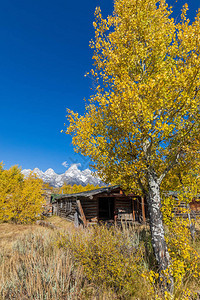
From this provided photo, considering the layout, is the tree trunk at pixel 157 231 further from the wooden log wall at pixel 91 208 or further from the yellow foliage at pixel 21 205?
the yellow foliage at pixel 21 205

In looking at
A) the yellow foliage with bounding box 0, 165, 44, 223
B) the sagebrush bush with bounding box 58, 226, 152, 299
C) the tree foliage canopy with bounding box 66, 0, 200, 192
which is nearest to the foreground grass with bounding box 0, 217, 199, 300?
the sagebrush bush with bounding box 58, 226, 152, 299

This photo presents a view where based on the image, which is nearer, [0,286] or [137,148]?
[0,286]

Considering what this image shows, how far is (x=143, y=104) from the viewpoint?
420 cm

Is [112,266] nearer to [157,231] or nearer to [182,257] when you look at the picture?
[157,231]

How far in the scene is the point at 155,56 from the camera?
5.50m

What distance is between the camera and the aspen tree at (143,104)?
176 inches

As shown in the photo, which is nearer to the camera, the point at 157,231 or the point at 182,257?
the point at 157,231

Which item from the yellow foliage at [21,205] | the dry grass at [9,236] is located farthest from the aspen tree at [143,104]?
the yellow foliage at [21,205]

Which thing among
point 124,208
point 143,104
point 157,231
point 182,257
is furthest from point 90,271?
point 124,208

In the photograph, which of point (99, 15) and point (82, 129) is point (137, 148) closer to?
point (82, 129)

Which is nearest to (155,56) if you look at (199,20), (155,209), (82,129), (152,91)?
(199,20)

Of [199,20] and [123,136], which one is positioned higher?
[199,20]

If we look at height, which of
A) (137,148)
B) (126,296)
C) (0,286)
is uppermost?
(137,148)

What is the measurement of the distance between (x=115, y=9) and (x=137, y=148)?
→ 593cm
